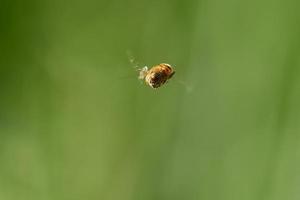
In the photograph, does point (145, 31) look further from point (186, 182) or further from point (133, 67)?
point (186, 182)

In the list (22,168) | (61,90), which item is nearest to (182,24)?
(61,90)

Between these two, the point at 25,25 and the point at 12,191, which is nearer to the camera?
the point at 25,25

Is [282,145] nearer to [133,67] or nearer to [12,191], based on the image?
[133,67]

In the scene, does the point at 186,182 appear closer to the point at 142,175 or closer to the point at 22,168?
the point at 142,175

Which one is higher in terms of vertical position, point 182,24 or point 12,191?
point 182,24

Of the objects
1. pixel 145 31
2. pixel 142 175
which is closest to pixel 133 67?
pixel 145 31
